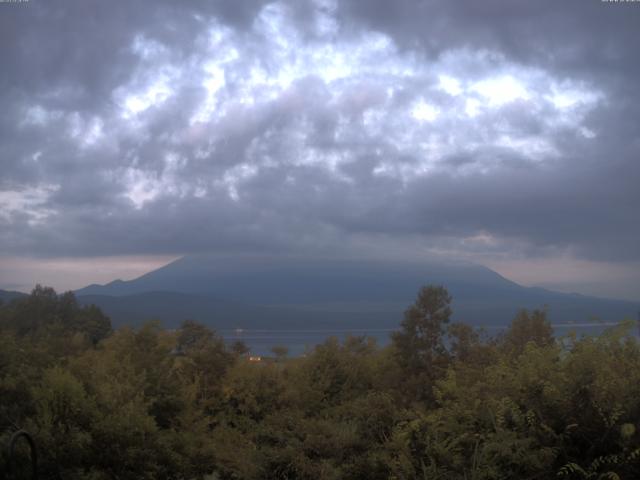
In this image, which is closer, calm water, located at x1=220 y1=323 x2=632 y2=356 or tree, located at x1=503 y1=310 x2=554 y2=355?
calm water, located at x1=220 y1=323 x2=632 y2=356

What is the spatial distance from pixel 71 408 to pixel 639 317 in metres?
7.35

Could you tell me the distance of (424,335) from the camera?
21.6 meters

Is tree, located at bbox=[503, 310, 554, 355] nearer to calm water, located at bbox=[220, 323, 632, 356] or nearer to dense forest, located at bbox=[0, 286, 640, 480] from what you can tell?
calm water, located at bbox=[220, 323, 632, 356]

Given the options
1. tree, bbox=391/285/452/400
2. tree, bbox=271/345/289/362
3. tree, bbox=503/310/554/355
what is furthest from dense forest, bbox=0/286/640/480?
tree, bbox=503/310/554/355

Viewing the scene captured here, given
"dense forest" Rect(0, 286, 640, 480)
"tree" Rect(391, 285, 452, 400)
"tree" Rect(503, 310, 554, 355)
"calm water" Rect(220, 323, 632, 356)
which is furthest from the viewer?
"tree" Rect(391, 285, 452, 400)

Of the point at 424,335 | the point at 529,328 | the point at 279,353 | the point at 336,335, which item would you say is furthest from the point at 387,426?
the point at 529,328

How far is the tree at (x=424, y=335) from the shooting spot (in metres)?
20.8

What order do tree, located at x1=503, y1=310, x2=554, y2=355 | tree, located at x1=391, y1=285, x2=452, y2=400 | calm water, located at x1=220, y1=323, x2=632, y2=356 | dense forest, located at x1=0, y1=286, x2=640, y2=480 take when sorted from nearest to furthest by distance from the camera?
dense forest, located at x1=0, y1=286, x2=640, y2=480 → calm water, located at x1=220, y1=323, x2=632, y2=356 → tree, located at x1=503, y1=310, x2=554, y2=355 → tree, located at x1=391, y1=285, x2=452, y2=400

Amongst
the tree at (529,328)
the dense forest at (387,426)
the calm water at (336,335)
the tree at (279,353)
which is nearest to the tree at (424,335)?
the calm water at (336,335)

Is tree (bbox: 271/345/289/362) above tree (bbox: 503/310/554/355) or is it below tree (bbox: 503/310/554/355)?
below

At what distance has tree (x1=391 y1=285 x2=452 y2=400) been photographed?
20.8m

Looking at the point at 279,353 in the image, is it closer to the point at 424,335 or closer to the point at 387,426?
the point at 424,335

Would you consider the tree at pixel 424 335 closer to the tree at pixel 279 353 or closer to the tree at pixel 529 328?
the tree at pixel 529 328

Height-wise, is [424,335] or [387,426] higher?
[424,335]
